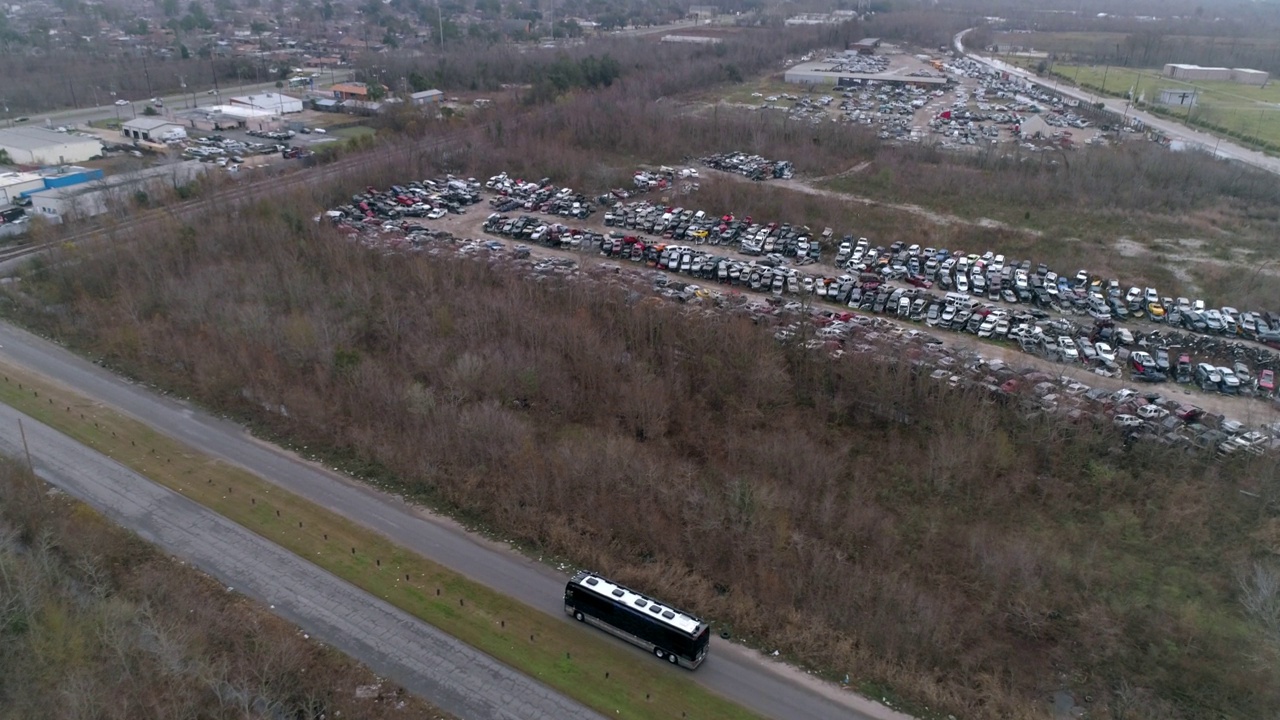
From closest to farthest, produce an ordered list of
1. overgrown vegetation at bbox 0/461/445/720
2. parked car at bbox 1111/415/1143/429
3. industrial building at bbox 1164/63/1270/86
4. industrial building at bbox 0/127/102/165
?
overgrown vegetation at bbox 0/461/445/720, parked car at bbox 1111/415/1143/429, industrial building at bbox 0/127/102/165, industrial building at bbox 1164/63/1270/86

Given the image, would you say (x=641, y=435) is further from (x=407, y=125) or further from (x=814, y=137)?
(x=407, y=125)

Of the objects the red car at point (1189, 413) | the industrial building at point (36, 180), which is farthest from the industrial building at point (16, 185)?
the red car at point (1189, 413)

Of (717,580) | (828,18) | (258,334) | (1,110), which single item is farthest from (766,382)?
(828,18)

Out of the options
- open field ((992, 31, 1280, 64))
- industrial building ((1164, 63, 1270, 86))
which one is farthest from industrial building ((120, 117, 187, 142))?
open field ((992, 31, 1280, 64))

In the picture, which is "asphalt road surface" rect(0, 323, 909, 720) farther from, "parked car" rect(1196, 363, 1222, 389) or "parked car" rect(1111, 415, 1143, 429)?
"parked car" rect(1196, 363, 1222, 389)

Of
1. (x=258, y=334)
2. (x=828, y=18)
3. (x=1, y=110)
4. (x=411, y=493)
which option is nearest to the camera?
(x=411, y=493)

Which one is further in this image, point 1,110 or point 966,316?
point 1,110

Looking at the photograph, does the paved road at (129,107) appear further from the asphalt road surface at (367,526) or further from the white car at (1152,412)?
the white car at (1152,412)
